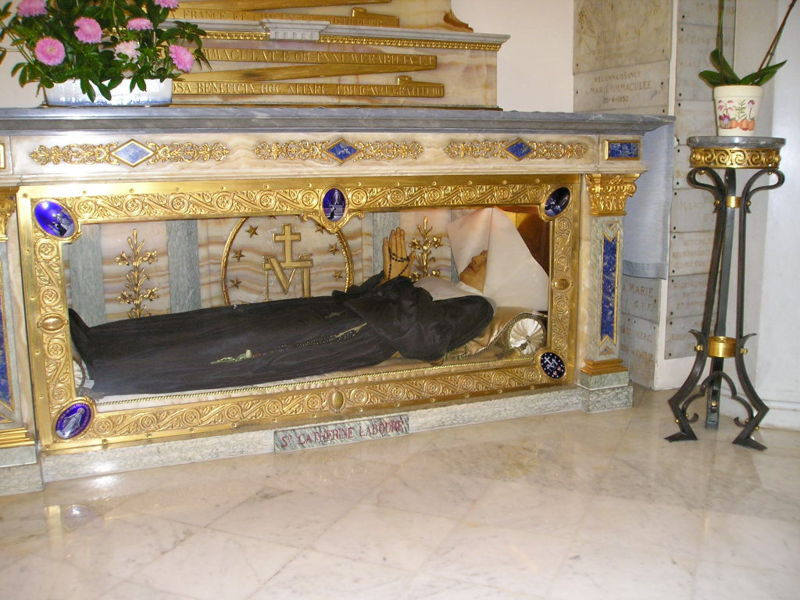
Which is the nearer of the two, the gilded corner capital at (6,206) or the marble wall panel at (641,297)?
the gilded corner capital at (6,206)

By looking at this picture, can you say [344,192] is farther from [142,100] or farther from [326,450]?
[326,450]

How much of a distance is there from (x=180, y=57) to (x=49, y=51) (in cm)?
44

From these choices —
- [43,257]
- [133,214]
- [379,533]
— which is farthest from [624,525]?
[43,257]

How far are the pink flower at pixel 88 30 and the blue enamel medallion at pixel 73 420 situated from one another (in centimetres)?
131

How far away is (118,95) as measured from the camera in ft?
9.06

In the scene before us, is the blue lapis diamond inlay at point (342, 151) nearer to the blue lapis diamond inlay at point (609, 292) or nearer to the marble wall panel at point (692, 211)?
the blue lapis diamond inlay at point (609, 292)

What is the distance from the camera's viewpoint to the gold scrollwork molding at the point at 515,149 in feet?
10.6

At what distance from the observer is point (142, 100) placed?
2795 mm

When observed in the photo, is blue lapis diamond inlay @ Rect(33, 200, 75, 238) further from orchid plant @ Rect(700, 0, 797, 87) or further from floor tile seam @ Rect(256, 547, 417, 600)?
orchid plant @ Rect(700, 0, 797, 87)

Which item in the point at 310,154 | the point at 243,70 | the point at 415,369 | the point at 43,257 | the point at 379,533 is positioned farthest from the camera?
the point at 243,70

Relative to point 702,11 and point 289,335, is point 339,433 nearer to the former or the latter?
point 289,335

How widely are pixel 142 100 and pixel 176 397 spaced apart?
3.73ft

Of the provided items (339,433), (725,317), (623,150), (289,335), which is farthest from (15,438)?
(725,317)

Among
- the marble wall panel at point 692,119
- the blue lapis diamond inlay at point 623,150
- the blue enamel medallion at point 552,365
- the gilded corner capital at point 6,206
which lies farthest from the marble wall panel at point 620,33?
the gilded corner capital at point 6,206
